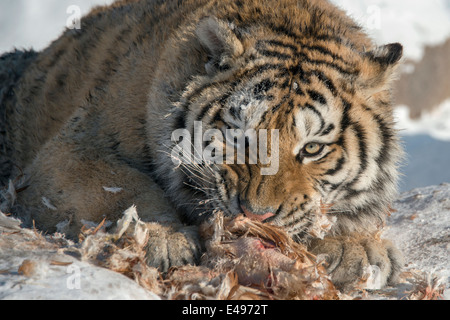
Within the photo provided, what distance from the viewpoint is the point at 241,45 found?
2564 mm

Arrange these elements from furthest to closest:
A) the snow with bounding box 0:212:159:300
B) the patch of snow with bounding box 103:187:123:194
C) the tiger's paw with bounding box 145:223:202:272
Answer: the patch of snow with bounding box 103:187:123:194 → the tiger's paw with bounding box 145:223:202:272 → the snow with bounding box 0:212:159:300

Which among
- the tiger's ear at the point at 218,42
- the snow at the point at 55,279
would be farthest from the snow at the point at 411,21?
the snow at the point at 55,279

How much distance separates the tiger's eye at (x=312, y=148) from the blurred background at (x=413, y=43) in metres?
4.65

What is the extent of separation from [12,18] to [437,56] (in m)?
6.71

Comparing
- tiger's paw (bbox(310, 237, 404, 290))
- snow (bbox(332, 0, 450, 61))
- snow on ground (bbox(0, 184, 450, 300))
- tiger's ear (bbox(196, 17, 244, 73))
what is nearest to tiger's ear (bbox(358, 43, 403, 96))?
tiger's ear (bbox(196, 17, 244, 73))

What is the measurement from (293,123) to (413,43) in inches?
301

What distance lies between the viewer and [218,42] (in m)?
2.62

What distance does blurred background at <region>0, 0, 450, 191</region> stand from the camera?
7.64m

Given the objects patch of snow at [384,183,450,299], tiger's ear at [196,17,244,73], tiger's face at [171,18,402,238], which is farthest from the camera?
patch of snow at [384,183,450,299]

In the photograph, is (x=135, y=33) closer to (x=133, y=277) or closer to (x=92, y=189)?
(x=92, y=189)

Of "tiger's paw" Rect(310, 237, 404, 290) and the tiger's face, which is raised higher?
the tiger's face

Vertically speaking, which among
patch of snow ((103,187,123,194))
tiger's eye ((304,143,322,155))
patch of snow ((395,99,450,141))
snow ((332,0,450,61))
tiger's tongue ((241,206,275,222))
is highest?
snow ((332,0,450,61))

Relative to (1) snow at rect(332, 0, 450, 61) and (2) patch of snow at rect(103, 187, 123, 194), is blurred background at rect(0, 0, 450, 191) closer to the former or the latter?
(1) snow at rect(332, 0, 450, 61)

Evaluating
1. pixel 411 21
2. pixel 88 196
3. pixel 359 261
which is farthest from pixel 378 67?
pixel 411 21
